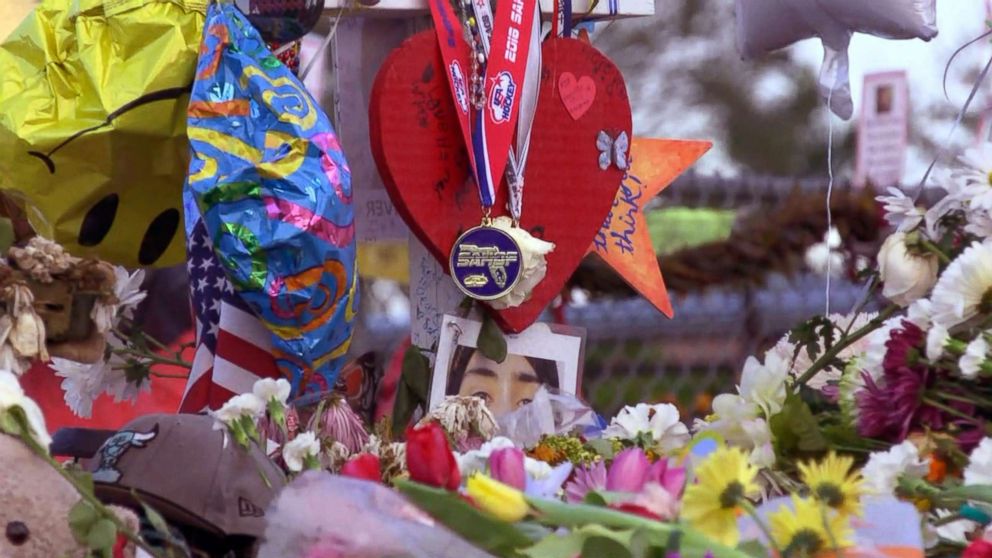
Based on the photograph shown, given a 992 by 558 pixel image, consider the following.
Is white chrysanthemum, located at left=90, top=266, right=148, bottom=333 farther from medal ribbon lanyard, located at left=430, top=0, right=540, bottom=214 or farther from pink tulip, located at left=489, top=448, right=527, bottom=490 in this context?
pink tulip, located at left=489, top=448, right=527, bottom=490

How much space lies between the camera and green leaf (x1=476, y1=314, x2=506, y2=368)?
1580 millimetres

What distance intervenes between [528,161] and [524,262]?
0.13 meters

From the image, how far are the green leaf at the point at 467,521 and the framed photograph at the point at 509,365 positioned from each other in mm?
795

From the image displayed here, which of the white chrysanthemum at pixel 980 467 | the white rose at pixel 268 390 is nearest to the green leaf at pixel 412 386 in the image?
→ the white rose at pixel 268 390

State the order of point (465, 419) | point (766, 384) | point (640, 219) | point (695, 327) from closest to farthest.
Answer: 1. point (766, 384)
2. point (465, 419)
3. point (640, 219)
4. point (695, 327)

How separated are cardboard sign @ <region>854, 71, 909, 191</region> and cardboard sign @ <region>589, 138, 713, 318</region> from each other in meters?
3.50

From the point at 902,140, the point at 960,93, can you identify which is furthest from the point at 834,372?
the point at 960,93

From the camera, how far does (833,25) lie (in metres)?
1.57

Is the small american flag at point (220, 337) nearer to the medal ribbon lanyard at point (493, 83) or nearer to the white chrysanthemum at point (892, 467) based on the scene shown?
the medal ribbon lanyard at point (493, 83)

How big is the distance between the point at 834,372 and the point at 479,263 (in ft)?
1.32

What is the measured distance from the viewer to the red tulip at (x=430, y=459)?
0.75 meters

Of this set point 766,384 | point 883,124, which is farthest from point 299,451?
point 883,124

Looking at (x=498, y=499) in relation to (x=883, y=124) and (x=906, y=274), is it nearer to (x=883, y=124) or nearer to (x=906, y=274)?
(x=906, y=274)

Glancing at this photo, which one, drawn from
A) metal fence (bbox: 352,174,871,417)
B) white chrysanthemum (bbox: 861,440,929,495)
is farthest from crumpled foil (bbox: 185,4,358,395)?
metal fence (bbox: 352,174,871,417)
